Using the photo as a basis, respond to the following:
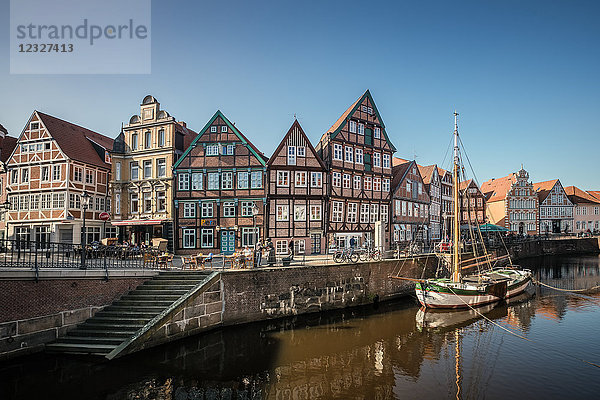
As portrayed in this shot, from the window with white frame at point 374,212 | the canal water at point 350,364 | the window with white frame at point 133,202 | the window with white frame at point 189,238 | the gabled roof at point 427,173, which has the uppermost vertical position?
the gabled roof at point 427,173

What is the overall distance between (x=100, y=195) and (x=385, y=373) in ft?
94.5

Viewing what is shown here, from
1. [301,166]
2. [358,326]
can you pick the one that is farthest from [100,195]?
[358,326]

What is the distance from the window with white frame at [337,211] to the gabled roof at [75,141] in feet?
68.8

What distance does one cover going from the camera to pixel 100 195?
31.5m

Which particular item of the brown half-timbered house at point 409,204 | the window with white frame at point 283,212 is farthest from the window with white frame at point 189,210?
the brown half-timbered house at point 409,204

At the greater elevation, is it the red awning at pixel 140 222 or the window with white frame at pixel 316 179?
the window with white frame at pixel 316 179

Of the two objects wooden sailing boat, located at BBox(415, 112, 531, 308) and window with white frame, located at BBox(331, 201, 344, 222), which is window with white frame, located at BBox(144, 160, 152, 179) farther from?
wooden sailing boat, located at BBox(415, 112, 531, 308)

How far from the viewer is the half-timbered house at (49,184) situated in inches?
1128

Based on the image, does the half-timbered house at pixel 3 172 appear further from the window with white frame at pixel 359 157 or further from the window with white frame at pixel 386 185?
the window with white frame at pixel 386 185

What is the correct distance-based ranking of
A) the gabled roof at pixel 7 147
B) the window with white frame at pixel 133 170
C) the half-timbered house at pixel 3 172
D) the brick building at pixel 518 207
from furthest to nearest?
the brick building at pixel 518 207 < the gabled roof at pixel 7 147 < the half-timbered house at pixel 3 172 < the window with white frame at pixel 133 170

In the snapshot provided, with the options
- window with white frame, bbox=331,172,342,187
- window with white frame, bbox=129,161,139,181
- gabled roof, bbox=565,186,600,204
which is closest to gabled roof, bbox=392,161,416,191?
window with white frame, bbox=331,172,342,187

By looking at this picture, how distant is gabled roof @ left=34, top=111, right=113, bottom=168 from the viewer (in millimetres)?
29438

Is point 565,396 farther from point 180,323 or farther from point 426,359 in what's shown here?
point 180,323

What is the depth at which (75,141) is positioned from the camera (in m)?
31.0
